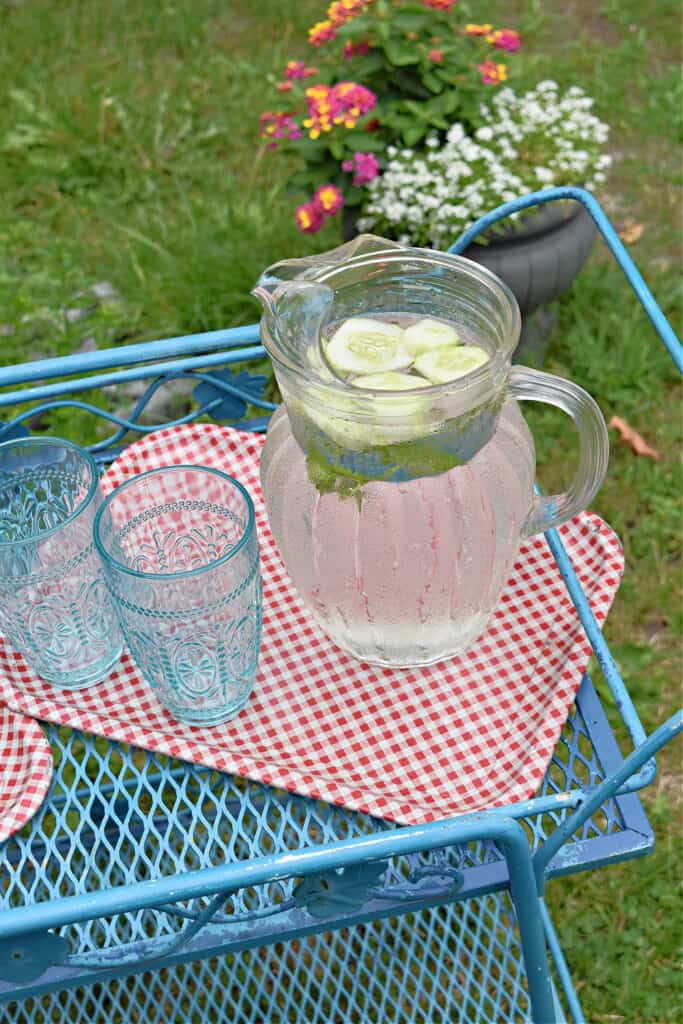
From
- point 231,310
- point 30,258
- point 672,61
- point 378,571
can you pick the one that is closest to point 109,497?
point 378,571

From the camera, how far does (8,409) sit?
2613mm

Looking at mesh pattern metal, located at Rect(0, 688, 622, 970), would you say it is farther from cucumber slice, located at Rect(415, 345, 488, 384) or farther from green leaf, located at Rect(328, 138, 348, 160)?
green leaf, located at Rect(328, 138, 348, 160)

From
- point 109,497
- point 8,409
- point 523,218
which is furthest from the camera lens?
point 8,409

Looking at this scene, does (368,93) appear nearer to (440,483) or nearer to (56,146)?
(56,146)

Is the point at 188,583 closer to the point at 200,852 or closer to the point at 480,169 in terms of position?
the point at 200,852

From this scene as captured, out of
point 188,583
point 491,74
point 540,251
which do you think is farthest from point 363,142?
point 188,583

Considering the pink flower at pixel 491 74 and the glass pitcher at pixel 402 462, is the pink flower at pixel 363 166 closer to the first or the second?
the pink flower at pixel 491 74

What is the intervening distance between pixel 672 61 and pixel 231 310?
180 cm

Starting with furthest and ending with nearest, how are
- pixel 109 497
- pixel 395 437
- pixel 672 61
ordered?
pixel 672 61
pixel 109 497
pixel 395 437

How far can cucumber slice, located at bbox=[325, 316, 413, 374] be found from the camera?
1056 mm

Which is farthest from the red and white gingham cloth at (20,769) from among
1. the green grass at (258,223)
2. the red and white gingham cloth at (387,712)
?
the green grass at (258,223)

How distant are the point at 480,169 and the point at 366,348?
1.54 meters

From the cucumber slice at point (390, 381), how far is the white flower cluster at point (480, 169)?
1469mm

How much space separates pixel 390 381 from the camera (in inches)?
40.1
